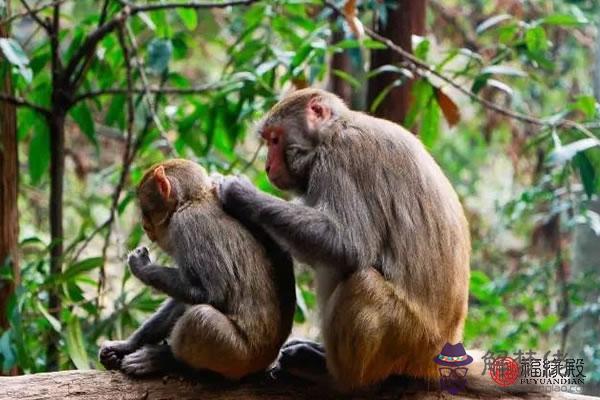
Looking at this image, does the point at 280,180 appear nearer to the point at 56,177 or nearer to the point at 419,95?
the point at 419,95

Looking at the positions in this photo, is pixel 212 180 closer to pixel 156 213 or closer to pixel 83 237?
pixel 156 213

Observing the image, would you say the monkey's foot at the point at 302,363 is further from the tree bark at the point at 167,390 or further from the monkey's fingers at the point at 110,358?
the monkey's fingers at the point at 110,358

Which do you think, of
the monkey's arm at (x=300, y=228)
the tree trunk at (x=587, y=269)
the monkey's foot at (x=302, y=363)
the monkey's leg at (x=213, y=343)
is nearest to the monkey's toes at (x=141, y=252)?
the monkey's leg at (x=213, y=343)

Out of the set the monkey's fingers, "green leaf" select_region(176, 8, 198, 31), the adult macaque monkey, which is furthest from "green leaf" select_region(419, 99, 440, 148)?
the monkey's fingers

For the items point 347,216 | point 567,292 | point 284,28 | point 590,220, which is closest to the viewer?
point 347,216

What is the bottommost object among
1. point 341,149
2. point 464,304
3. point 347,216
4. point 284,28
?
point 464,304

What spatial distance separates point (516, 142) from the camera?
1062 centimetres

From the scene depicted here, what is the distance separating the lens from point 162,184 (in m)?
4.54

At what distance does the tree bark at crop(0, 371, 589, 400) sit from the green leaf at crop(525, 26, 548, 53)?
300cm

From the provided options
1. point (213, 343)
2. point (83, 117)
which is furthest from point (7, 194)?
point (213, 343)

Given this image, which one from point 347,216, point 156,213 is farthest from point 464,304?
point 156,213

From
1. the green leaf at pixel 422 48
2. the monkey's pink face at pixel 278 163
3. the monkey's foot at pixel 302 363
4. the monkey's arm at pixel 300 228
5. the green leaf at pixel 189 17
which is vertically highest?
the green leaf at pixel 189 17

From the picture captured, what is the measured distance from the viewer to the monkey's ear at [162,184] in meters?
4.53

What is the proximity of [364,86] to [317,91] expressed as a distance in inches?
149
